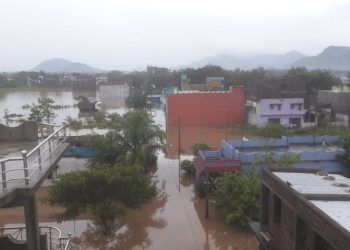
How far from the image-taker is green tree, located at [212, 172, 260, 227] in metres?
16.4

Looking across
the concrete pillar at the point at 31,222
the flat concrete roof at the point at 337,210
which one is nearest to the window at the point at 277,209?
the flat concrete roof at the point at 337,210

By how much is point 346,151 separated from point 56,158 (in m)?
18.8

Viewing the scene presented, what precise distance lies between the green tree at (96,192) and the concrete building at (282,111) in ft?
93.1

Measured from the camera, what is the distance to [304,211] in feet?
28.5

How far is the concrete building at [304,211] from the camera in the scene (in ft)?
25.6

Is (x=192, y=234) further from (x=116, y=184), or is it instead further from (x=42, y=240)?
(x=42, y=240)

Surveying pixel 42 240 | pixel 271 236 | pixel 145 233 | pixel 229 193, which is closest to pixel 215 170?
pixel 229 193

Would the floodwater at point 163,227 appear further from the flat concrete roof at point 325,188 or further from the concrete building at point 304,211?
the flat concrete roof at point 325,188

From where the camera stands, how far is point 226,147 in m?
23.7

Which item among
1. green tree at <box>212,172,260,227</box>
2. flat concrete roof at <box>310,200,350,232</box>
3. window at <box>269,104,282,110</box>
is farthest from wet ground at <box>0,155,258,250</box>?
window at <box>269,104,282,110</box>

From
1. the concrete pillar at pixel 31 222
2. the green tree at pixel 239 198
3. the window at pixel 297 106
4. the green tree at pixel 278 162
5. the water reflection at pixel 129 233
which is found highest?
the concrete pillar at pixel 31 222

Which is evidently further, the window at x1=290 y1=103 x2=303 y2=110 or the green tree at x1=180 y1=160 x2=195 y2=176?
the window at x1=290 y1=103 x2=303 y2=110

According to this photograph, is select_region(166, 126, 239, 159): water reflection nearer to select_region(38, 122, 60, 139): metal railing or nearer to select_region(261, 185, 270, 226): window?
select_region(261, 185, 270, 226): window

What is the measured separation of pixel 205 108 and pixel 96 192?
3244 cm
